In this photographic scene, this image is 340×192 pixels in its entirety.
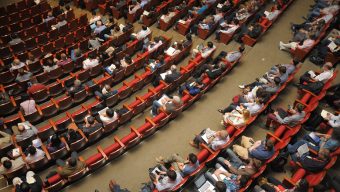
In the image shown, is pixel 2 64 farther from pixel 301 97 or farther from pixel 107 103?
pixel 301 97

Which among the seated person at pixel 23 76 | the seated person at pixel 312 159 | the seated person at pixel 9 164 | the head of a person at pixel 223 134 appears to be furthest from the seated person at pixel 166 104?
the seated person at pixel 23 76

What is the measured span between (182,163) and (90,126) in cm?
161

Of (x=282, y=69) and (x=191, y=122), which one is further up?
(x=191, y=122)

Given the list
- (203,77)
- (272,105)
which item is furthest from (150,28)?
(272,105)

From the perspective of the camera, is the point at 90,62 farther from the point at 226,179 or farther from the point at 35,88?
the point at 226,179

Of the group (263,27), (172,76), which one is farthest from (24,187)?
(263,27)

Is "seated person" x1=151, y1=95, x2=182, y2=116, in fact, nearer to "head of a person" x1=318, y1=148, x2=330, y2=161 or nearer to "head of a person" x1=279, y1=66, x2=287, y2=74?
"head of a person" x1=279, y1=66, x2=287, y2=74

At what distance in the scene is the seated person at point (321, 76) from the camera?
604 cm

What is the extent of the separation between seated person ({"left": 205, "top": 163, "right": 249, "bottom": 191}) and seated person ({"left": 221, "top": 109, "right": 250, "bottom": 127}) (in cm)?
84

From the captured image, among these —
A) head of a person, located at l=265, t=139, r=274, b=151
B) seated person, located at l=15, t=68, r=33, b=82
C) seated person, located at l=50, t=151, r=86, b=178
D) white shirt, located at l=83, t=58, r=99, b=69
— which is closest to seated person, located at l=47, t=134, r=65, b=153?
seated person, located at l=50, t=151, r=86, b=178

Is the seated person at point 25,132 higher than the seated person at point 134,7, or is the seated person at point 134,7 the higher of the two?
the seated person at point 134,7

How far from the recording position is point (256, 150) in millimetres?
4828

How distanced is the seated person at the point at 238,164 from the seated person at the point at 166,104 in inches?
46.1

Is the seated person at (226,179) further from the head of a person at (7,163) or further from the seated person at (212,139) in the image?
the head of a person at (7,163)
